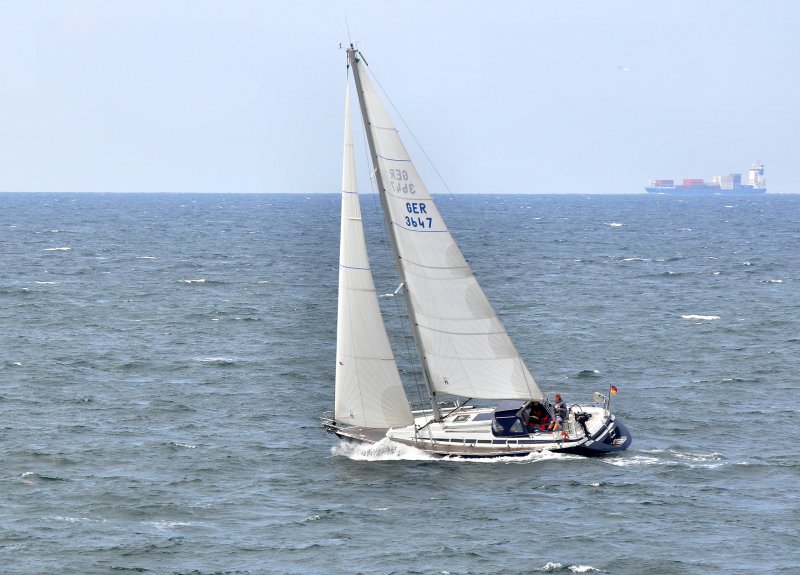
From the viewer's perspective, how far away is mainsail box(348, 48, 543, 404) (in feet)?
145

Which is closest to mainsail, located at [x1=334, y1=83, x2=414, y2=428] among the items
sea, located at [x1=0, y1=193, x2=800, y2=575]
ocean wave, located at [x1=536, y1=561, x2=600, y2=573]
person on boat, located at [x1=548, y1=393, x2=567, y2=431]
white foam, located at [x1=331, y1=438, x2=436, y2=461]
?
white foam, located at [x1=331, y1=438, x2=436, y2=461]

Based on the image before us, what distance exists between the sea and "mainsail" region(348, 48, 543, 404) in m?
3.37

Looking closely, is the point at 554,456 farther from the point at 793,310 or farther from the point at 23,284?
the point at 23,284

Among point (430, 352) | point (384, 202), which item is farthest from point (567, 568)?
point (384, 202)

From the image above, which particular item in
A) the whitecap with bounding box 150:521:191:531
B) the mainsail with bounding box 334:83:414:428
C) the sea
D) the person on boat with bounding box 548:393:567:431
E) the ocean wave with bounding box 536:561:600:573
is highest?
the mainsail with bounding box 334:83:414:428

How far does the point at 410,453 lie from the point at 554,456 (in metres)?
5.73

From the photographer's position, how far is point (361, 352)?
46406 millimetres

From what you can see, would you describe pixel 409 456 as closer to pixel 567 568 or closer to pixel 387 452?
pixel 387 452

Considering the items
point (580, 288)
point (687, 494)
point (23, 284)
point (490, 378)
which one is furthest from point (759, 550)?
point (23, 284)

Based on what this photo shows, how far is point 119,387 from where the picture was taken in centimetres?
6184

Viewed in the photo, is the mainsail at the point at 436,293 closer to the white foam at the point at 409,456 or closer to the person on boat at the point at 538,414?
the person on boat at the point at 538,414

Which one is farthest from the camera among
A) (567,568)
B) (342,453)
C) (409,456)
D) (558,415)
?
(342,453)

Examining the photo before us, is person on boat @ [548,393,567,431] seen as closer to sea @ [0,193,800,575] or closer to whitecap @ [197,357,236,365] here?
sea @ [0,193,800,575]

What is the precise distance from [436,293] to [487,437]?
6.04 meters
